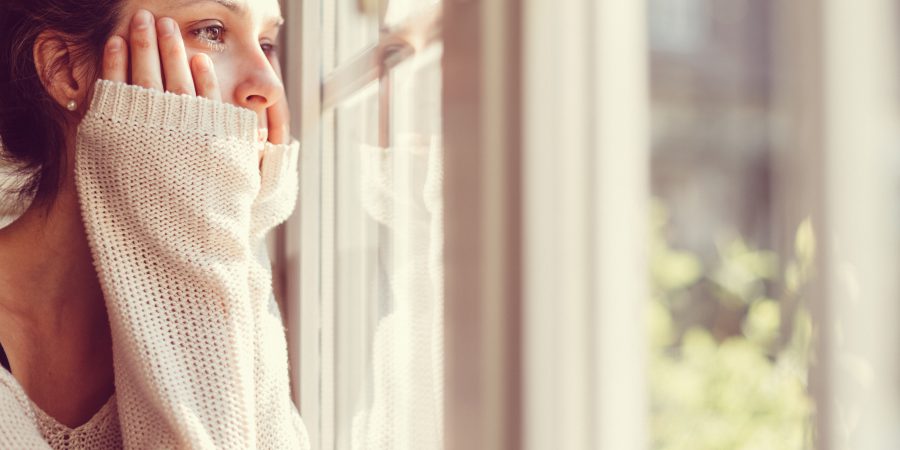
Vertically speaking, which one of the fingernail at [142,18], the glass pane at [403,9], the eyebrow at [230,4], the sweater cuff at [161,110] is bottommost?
the sweater cuff at [161,110]

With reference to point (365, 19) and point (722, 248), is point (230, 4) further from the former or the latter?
point (722, 248)

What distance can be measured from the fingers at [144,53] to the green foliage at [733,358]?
794 millimetres

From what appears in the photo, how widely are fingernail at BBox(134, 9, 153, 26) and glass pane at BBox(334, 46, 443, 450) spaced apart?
0.30 m

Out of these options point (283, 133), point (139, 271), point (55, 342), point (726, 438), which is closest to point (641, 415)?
point (726, 438)

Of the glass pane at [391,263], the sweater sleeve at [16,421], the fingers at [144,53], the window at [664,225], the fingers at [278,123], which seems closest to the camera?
the window at [664,225]

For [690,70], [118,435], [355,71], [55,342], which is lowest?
[118,435]

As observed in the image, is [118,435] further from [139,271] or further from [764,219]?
[764,219]

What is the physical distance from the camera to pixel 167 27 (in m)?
1.04

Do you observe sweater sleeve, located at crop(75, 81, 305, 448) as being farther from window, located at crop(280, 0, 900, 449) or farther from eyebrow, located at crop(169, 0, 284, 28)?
window, located at crop(280, 0, 900, 449)

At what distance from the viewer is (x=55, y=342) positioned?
1147mm

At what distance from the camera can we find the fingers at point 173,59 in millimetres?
1013

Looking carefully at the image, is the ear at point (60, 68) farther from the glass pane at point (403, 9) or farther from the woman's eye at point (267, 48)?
the glass pane at point (403, 9)

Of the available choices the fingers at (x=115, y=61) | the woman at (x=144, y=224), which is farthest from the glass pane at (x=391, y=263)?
the fingers at (x=115, y=61)

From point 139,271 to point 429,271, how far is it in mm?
400
